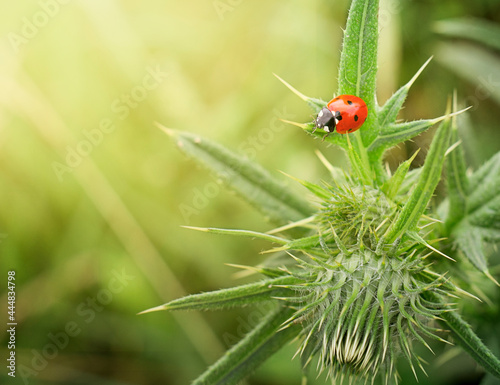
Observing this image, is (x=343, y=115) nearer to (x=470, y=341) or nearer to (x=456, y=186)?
(x=456, y=186)

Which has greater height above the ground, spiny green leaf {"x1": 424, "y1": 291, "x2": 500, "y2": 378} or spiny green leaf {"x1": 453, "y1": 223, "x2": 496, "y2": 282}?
spiny green leaf {"x1": 453, "y1": 223, "x2": 496, "y2": 282}

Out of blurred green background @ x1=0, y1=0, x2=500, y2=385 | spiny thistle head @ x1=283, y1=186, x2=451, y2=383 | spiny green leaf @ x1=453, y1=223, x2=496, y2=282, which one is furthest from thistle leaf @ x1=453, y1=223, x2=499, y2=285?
blurred green background @ x1=0, y1=0, x2=500, y2=385

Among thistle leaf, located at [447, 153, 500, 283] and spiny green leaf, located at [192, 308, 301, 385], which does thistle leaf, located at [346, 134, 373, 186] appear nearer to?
thistle leaf, located at [447, 153, 500, 283]

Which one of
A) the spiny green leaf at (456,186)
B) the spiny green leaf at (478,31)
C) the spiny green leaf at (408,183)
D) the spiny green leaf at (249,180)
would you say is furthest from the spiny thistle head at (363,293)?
the spiny green leaf at (478,31)

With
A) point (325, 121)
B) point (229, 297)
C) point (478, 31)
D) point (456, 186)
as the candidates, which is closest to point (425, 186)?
point (325, 121)

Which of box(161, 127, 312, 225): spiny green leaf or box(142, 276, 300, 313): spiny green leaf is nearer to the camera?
box(142, 276, 300, 313): spiny green leaf

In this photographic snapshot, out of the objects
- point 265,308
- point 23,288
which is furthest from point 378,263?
point 23,288

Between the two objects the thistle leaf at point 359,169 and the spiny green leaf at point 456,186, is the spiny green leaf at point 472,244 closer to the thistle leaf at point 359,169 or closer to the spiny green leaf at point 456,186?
the spiny green leaf at point 456,186
